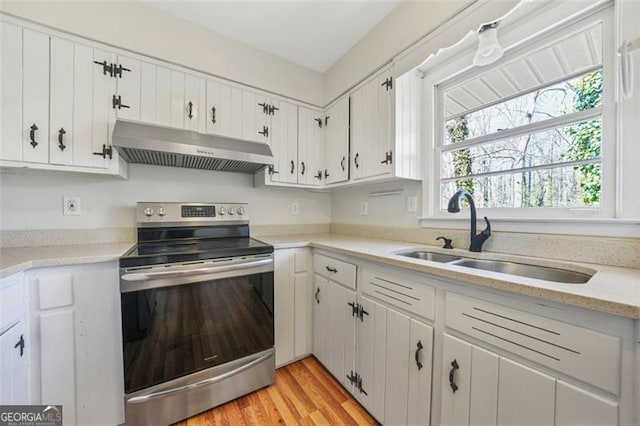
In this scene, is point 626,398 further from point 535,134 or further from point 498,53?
point 498,53

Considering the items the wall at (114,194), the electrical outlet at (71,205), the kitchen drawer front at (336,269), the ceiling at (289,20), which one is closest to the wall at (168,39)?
the ceiling at (289,20)

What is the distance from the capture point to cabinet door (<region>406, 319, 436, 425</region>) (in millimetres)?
1046

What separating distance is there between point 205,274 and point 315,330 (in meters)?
0.98

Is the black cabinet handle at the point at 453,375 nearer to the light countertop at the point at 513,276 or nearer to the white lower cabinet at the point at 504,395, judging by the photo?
the white lower cabinet at the point at 504,395

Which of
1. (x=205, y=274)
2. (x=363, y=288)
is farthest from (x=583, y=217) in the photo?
(x=205, y=274)

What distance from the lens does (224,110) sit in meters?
1.88

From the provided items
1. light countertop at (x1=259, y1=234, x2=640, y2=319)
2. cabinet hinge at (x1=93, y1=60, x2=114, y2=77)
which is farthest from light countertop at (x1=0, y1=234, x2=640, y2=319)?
cabinet hinge at (x1=93, y1=60, x2=114, y2=77)

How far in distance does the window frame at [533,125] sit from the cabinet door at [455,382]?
0.78 metres

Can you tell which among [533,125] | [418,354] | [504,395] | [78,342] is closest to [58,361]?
[78,342]

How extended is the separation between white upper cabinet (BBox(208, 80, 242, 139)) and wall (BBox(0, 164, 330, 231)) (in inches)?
15.9

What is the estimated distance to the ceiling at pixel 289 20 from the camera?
1.61 meters

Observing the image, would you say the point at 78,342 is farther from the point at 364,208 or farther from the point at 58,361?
the point at 364,208

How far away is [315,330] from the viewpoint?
188 centimetres

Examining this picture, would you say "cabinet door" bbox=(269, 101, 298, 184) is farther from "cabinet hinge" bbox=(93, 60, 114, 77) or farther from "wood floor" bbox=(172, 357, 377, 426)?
"wood floor" bbox=(172, 357, 377, 426)
